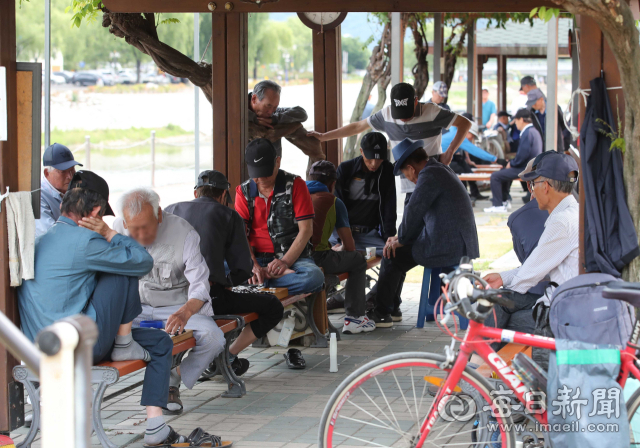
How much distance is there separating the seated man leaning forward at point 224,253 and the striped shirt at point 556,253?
70.1 inches

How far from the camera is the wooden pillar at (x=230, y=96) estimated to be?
6.44m

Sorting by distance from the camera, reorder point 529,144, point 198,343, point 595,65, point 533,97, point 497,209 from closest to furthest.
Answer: point 595,65, point 198,343, point 529,144, point 533,97, point 497,209

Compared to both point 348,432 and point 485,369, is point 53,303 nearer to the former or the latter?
point 348,432

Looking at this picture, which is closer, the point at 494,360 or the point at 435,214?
the point at 494,360

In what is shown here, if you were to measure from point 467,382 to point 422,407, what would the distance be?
33 cm

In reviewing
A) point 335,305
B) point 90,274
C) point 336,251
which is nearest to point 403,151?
point 336,251

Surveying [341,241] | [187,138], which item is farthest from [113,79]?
[341,241]

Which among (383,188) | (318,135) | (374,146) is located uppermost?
(318,135)

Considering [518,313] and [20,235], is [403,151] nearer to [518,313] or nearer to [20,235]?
[518,313]

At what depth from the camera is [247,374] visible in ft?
18.6

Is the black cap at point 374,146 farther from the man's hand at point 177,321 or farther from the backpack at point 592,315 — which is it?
the backpack at point 592,315

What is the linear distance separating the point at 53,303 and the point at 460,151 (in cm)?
1267

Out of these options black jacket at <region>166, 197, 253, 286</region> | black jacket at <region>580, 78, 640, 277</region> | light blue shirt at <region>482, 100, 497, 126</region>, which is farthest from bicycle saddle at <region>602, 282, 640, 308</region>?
light blue shirt at <region>482, 100, 497, 126</region>

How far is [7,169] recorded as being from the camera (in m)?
4.18
